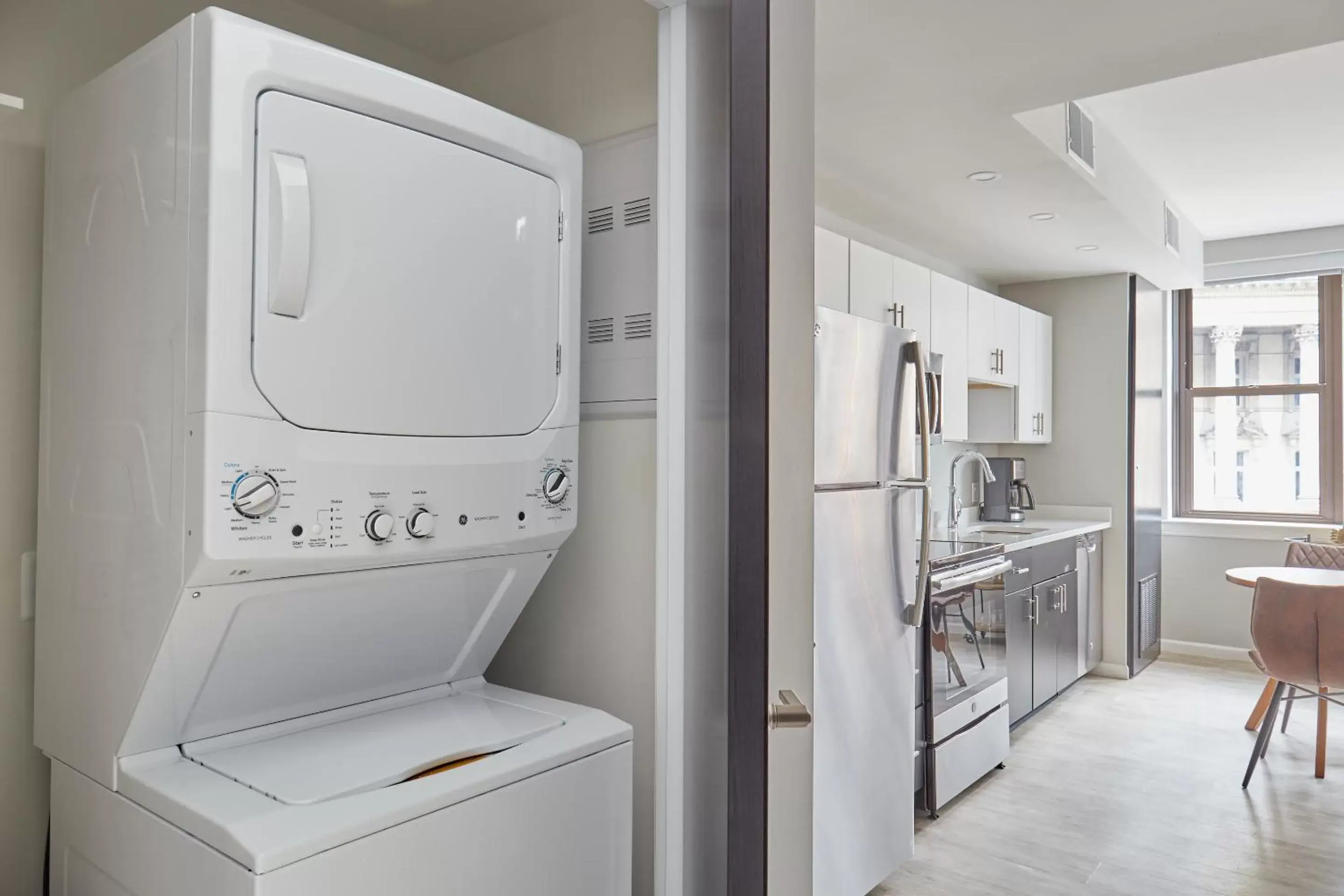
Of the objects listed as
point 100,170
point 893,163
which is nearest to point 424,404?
point 100,170

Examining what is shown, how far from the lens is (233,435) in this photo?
3.47 feet

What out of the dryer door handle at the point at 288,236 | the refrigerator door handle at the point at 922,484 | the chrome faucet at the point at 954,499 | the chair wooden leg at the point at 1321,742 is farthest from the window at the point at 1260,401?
the dryer door handle at the point at 288,236

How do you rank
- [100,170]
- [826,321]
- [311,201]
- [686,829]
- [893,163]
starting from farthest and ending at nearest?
1. [893,163]
2. [826,321]
3. [686,829]
4. [100,170]
5. [311,201]

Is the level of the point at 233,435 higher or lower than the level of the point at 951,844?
higher

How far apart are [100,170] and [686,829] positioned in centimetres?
130

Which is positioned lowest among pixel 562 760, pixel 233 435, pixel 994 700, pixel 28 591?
pixel 994 700

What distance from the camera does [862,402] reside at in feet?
8.05

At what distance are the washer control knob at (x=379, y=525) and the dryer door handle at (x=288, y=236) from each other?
28 cm

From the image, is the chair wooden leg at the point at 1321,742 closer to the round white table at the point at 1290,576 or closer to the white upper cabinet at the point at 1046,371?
the round white table at the point at 1290,576

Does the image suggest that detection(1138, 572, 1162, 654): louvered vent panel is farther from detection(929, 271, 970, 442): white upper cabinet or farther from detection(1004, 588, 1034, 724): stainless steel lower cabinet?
detection(929, 271, 970, 442): white upper cabinet

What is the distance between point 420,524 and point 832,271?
2.13 m

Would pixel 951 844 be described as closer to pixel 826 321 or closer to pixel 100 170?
pixel 826 321

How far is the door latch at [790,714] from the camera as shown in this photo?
1157 mm

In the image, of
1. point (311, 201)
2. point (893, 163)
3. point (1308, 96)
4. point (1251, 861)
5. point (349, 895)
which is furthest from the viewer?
point (1308, 96)
